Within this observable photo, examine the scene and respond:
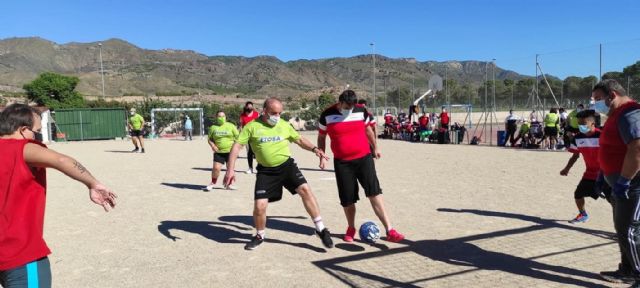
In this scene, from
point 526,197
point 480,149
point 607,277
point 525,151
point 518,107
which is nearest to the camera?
point 607,277

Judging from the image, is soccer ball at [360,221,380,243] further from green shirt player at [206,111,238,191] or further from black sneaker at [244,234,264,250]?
green shirt player at [206,111,238,191]

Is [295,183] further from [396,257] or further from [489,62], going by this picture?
[489,62]

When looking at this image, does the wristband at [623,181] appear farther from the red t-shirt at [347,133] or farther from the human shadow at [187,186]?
the human shadow at [187,186]

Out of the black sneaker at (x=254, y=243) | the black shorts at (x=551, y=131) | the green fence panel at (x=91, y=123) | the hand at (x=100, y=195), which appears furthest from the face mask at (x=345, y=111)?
the green fence panel at (x=91, y=123)

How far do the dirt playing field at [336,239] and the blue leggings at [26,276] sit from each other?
6.41ft

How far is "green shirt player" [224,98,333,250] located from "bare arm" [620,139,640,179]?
320 cm

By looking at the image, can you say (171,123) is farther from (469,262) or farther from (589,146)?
(469,262)

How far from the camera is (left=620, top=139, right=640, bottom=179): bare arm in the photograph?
3.90m

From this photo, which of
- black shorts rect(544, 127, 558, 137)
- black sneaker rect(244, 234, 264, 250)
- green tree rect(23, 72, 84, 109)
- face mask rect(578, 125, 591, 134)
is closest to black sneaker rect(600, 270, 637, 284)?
face mask rect(578, 125, 591, 134)

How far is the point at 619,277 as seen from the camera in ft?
Answer: 15.1

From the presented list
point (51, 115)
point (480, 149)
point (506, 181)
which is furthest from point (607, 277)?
→ point (51, 115)

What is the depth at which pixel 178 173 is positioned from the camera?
543 inches

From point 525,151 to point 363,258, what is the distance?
14322 mm

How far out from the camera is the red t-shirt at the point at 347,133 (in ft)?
19.5
